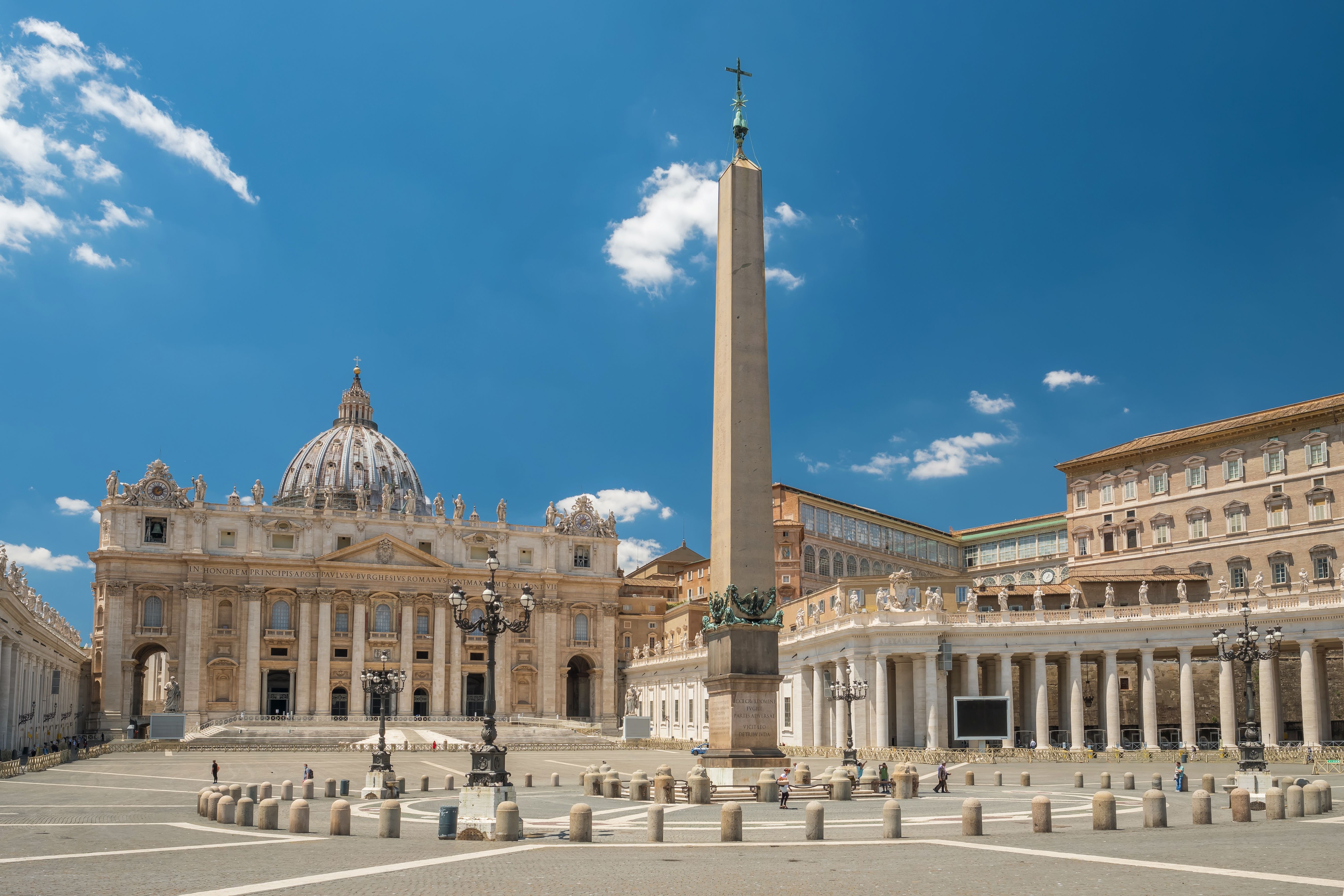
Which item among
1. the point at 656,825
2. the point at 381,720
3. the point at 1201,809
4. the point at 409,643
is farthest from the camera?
the point at 409,643

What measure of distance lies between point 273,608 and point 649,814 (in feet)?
276

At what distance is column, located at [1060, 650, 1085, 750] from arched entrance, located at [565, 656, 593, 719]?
59.6m

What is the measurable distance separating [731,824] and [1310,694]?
36084mm

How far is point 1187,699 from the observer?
4894 centimetres

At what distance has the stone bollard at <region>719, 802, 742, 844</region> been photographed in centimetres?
1794

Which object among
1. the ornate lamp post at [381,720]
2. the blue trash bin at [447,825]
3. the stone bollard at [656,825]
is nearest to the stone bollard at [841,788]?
the stone bollard at [656,825]

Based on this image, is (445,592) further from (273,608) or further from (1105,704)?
(1105,704)

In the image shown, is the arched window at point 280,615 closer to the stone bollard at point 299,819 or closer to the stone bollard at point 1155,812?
the stone bollard at point 299,819

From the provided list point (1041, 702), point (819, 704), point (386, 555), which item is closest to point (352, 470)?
point (386, 555)

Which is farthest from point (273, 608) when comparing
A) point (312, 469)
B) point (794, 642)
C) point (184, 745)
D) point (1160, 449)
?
point (1160, 449)

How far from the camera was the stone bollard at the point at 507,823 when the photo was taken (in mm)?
18453

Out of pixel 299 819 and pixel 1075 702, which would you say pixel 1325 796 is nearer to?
pixel 299 819

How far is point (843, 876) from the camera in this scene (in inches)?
546

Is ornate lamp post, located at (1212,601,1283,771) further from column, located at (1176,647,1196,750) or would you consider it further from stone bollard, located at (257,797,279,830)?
stone bollard, located at (257,797,279,830)
